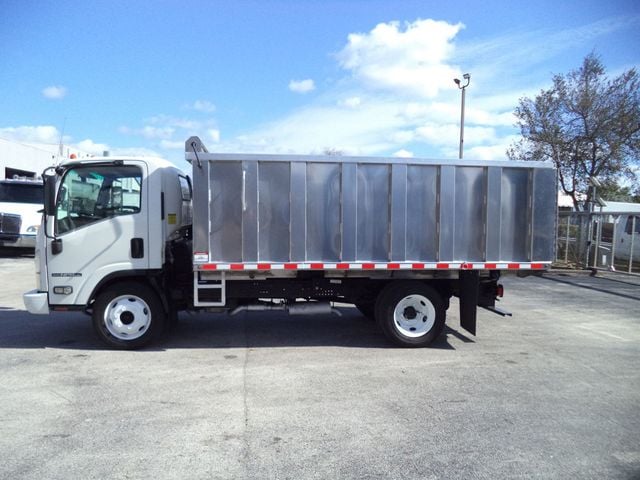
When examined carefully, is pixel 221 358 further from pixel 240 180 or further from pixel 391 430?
pixel 391 430

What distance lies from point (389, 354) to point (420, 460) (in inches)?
114

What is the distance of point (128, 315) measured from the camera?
659cm

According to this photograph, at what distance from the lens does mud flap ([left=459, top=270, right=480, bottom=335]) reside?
22.2 feet

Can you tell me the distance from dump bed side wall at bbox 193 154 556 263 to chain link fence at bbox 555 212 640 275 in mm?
11073

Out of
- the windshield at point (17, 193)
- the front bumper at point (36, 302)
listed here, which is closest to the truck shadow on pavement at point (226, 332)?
the front bumper at point (36, 302)

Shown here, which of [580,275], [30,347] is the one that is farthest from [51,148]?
[580,275]

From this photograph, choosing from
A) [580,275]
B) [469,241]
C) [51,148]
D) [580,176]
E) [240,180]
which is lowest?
[580,275]

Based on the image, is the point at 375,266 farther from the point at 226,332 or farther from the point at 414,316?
the point at 226,332

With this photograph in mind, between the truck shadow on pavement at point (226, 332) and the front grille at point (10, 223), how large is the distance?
352 inches

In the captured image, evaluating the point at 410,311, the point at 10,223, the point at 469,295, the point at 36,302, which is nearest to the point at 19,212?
the point at 10,223

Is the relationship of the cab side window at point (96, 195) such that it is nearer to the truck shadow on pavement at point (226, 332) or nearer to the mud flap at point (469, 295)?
the truck shadow on pavement at point (226, 332)

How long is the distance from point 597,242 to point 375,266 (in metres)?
13.0

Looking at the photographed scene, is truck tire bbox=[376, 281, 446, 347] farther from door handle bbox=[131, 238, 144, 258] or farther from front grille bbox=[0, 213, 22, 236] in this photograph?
front grille bbox=[0, 213, 22, 236]

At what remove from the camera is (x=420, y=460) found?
3.70m
